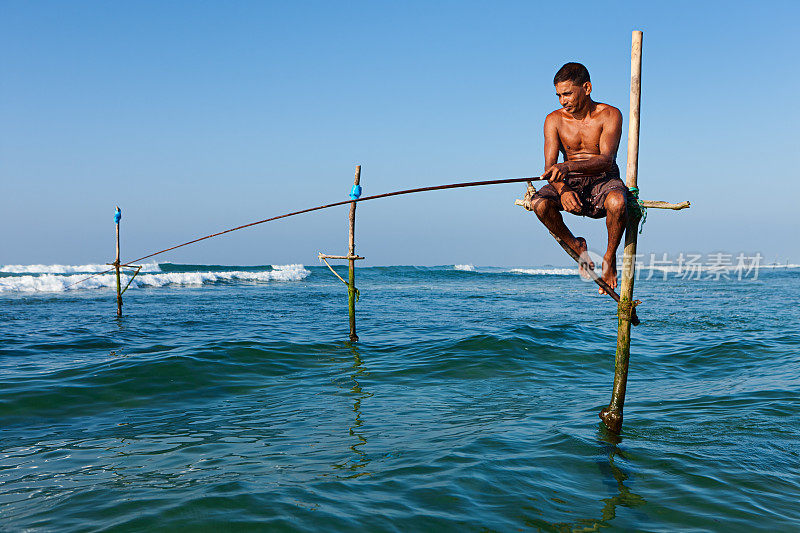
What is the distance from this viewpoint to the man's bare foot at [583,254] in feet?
15.7

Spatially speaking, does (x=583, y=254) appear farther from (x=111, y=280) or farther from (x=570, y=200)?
(x=111, y=280)

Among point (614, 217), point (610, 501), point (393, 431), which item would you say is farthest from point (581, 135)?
point (393, 431)

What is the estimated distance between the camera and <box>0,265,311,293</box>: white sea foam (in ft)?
102

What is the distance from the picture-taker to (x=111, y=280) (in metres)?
37.3

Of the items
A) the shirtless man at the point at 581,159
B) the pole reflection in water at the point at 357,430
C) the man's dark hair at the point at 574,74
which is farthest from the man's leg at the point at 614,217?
the pole reflection in water at the point at 357,430

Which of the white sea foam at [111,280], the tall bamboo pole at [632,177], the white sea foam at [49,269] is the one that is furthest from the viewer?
the white sea foam at [49,269]

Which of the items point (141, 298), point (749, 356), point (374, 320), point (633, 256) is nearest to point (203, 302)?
point (141, 298)

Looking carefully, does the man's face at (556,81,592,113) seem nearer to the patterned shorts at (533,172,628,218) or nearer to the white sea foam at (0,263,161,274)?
the patterned shorts at (533,172,628,218)

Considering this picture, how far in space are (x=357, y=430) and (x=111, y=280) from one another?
1424 inches

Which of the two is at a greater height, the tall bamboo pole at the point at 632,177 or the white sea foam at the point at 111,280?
the tall bamboo pole at the point at 632,177

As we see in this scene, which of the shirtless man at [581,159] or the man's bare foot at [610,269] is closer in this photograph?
the shirtless man at [581,159]

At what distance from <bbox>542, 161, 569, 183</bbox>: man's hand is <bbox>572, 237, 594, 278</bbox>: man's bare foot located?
0.76 metres

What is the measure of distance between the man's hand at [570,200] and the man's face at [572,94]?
0.66m

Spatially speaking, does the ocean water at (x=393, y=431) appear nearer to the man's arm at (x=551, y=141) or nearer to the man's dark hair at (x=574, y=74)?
the man's arm at (x=551, y=141)
